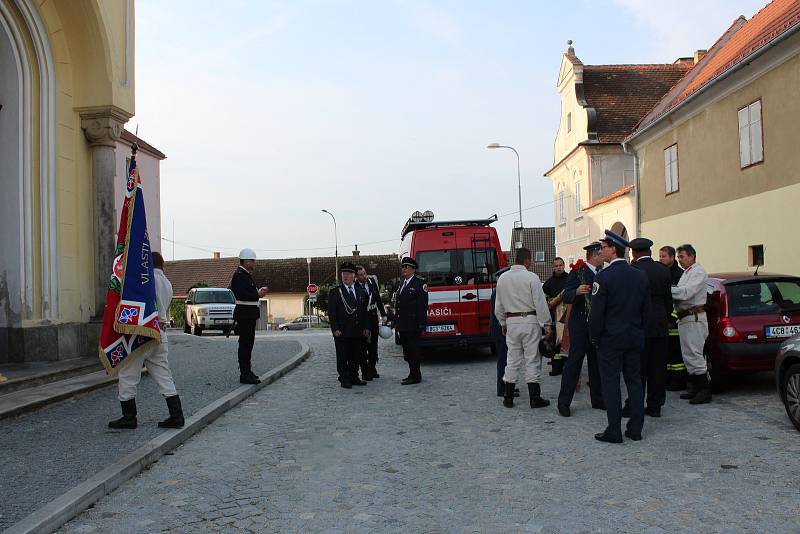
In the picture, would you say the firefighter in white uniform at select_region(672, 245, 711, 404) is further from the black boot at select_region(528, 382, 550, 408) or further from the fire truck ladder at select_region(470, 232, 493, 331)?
the fire truck ladder at select_region(470, 232, 493, 331)

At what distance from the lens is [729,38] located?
81.3 ft

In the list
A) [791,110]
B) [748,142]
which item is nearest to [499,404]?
[791,110]

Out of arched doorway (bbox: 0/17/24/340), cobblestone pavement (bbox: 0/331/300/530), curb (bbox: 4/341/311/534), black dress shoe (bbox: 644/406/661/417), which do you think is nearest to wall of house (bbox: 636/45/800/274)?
black dress shoe (bbox: 644/406/661/417)

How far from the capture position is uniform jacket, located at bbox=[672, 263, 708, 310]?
839 cm

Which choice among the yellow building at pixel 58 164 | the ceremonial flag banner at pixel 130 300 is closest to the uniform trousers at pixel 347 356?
the ceremonial flag banner at pixel 130 300

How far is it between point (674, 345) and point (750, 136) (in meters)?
9.14

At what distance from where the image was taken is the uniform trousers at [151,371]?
707cm

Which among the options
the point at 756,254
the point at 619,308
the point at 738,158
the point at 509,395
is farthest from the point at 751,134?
the point at 619,308

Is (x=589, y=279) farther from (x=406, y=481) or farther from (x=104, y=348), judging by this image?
(x=104, y=348)

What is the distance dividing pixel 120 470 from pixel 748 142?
15011 millimetres

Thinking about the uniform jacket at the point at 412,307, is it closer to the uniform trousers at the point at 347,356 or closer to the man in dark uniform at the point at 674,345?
the uniform trousers at the point at 347,356

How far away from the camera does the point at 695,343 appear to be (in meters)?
8.49

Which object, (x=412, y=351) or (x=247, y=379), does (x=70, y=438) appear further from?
(x=412, y=351)

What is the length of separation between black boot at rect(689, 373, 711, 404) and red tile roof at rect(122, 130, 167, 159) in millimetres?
26659
